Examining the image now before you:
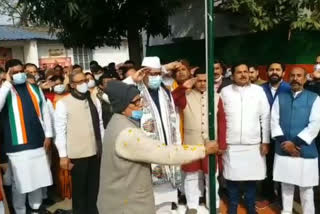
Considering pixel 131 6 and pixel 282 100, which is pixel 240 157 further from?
pixel 131 6

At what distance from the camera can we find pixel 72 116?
452 centimetres

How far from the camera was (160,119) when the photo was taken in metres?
3.98

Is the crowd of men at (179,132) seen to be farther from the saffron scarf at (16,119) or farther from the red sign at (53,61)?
the red sign at (53,61)

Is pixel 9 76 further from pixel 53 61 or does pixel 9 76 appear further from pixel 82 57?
pixel 82 57

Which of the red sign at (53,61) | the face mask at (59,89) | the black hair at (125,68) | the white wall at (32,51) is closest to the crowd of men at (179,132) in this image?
the face mask at (59,89)

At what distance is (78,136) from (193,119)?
1.29 metres

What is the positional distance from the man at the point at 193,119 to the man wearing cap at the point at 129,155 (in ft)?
6.01

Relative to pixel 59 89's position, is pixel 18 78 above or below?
above

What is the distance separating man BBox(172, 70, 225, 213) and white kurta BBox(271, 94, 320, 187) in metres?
0.74

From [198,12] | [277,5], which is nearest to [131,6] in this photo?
[277,5]

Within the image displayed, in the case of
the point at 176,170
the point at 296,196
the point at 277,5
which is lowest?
the point at 296,196

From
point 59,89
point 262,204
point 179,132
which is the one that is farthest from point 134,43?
point 262,204

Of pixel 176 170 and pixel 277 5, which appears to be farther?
pixel 277 5

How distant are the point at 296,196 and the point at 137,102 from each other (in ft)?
11.1
